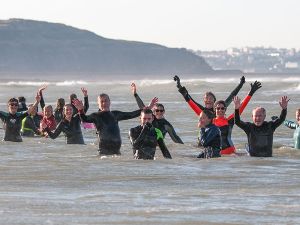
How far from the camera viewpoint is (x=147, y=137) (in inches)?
592

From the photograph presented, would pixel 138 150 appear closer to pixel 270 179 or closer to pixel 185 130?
pixel 270 179

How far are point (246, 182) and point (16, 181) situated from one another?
297 cm

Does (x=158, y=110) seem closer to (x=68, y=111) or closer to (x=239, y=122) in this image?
(x=68, y=111)

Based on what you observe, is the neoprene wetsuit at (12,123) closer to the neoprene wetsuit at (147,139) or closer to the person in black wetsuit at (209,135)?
the neoprene wetsuit at (147,139)

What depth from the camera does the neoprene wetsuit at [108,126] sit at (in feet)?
52.5

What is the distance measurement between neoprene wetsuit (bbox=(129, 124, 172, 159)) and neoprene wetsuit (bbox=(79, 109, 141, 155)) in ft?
2.37

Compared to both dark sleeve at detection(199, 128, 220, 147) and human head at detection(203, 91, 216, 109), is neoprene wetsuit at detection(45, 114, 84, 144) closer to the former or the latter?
human head at detection(203, 91, 216, 109)

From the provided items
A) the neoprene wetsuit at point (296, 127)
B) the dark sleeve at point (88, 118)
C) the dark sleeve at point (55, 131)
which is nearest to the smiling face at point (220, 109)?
the neoprene wetsuit at point (296, 127)

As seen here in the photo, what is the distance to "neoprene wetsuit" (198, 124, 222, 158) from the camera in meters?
15.1

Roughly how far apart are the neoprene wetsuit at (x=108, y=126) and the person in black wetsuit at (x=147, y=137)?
73 centimetres

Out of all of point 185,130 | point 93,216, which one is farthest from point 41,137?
point 93,216

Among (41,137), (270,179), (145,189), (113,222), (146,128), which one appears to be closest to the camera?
(113,222)

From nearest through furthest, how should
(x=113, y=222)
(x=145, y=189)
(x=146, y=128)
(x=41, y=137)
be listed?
(x=113, y=222) < (x=145, y=189) < (x=146, y=128) < (x=41, y=137)

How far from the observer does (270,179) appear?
44.7 ft
